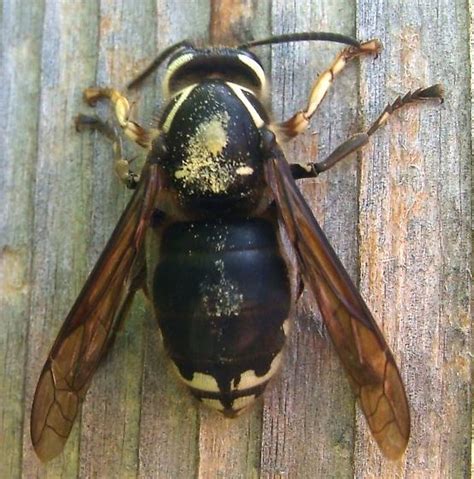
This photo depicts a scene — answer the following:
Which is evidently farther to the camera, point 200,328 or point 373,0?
point 373,0

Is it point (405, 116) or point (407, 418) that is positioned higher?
point (405, 116)

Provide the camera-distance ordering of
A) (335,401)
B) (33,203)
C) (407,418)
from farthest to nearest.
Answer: (33,203) → (335,401) → (407,418)

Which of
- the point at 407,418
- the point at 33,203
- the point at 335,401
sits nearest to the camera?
the point at 407,418

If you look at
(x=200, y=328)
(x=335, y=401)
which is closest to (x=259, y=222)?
(x=200, y=328)

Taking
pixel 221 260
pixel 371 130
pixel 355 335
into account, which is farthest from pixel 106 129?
pixel 355 335

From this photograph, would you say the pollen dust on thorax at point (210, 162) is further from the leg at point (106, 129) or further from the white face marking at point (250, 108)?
the leg at point (106, 129)

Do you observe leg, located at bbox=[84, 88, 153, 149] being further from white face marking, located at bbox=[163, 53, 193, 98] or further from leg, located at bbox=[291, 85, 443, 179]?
leg, located at bbox=[291, 85, 443, 179]

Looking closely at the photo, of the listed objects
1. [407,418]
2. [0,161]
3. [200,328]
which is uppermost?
[0,161]

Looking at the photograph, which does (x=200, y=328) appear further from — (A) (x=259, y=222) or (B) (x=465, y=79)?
(B) (x=465, y=79)
